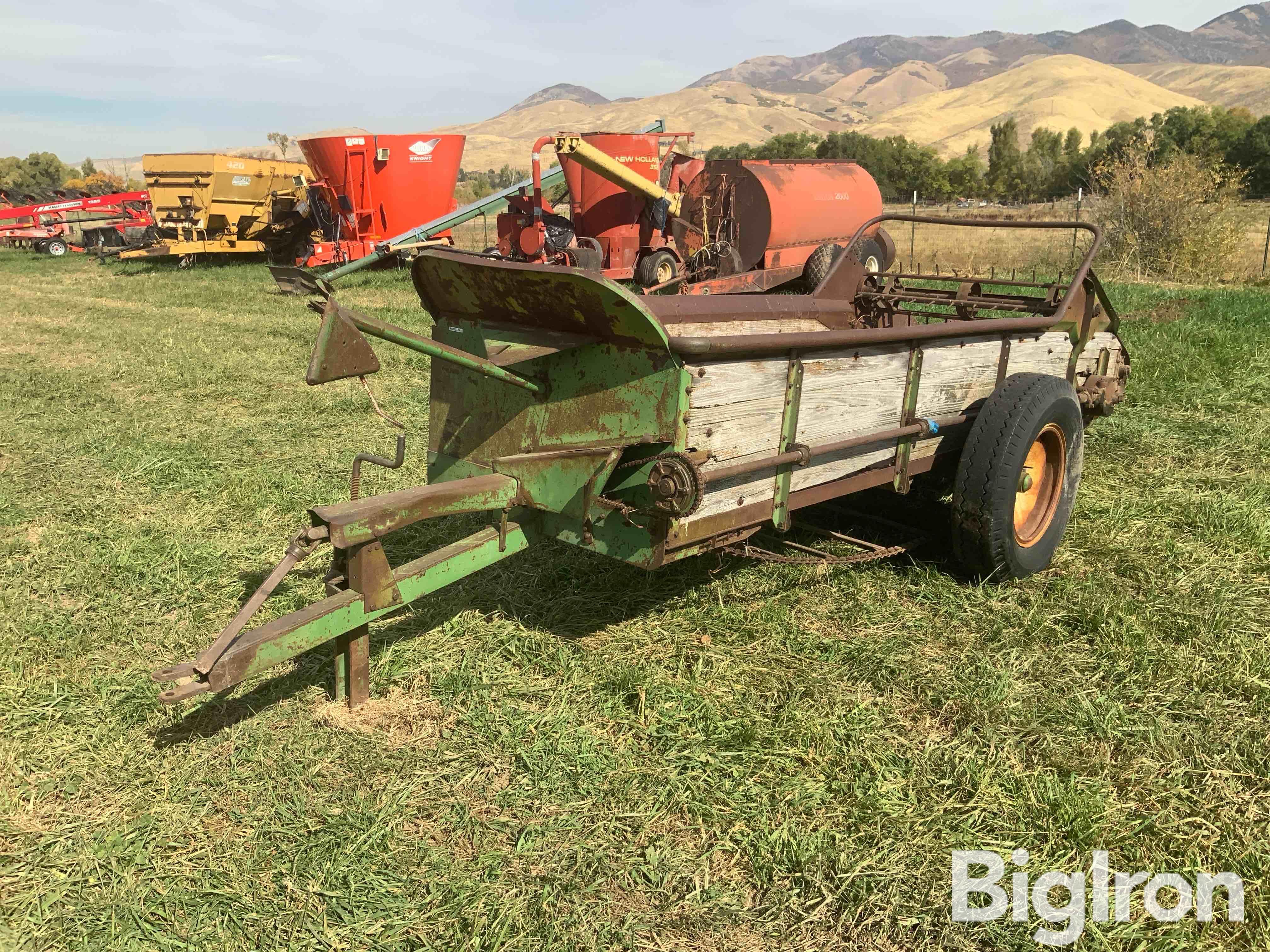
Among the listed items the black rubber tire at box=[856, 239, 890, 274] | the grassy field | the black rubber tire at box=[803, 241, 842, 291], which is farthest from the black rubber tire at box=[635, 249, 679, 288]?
the grassy field

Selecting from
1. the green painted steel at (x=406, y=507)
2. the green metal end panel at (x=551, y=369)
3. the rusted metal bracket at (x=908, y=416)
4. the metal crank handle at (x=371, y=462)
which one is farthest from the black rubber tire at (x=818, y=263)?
the green painted steel at (x=406, y=507)

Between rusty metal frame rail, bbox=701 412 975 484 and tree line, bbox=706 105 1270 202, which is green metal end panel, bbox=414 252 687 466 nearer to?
rusty metal frame rail, bbox=701 412 975 484

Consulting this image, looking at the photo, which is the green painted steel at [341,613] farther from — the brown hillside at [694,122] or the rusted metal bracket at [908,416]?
the brown hillside at [694,122]

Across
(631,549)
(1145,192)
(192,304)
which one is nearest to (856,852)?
(631,549)

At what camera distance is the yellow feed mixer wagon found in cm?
1803

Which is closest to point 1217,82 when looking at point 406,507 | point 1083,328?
point 1083,328

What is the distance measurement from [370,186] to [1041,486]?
14.5m

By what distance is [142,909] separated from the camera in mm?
2254

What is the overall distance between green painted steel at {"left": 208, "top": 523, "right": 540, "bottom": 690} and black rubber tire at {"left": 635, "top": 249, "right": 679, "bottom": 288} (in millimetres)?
8846

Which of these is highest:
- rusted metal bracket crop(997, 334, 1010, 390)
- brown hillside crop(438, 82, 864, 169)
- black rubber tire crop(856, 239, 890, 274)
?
brown hillside crop(438, 82, 864, 169)

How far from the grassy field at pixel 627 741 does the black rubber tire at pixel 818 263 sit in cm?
628

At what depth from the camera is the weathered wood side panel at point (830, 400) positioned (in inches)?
113

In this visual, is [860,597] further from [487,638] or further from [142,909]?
[142,909]

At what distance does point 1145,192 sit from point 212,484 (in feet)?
52.2
